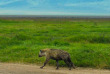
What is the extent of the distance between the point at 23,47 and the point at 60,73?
592cm

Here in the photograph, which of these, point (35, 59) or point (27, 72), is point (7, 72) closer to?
point (27, 72)

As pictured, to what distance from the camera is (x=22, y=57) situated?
14570 millimetres

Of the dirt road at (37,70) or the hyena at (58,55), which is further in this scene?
the hyena at (58,55)

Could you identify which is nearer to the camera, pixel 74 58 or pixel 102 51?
pixel 74 58

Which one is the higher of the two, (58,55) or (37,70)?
(58,55)

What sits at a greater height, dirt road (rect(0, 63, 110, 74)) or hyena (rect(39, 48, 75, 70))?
hyena (rect(39, 48, 75, 70))

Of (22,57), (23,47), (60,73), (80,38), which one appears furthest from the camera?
(80,38)

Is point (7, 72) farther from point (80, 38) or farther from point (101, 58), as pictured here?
point (80, 38)

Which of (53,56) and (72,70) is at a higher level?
(53,56)

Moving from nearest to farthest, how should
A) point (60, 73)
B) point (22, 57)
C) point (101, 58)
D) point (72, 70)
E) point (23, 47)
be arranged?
point (60, 73)
point (72, 70)
point (101, 58)
point (22, 57)
point (23, 47)

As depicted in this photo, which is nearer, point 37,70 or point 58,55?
point 37,70

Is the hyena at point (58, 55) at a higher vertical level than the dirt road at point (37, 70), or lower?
higher

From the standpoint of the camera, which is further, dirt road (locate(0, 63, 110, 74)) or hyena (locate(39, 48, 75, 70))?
hyena (locate(39, 48, 75, 70))

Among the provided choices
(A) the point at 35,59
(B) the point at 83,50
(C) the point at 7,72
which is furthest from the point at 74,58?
(C) the point at 7,72
